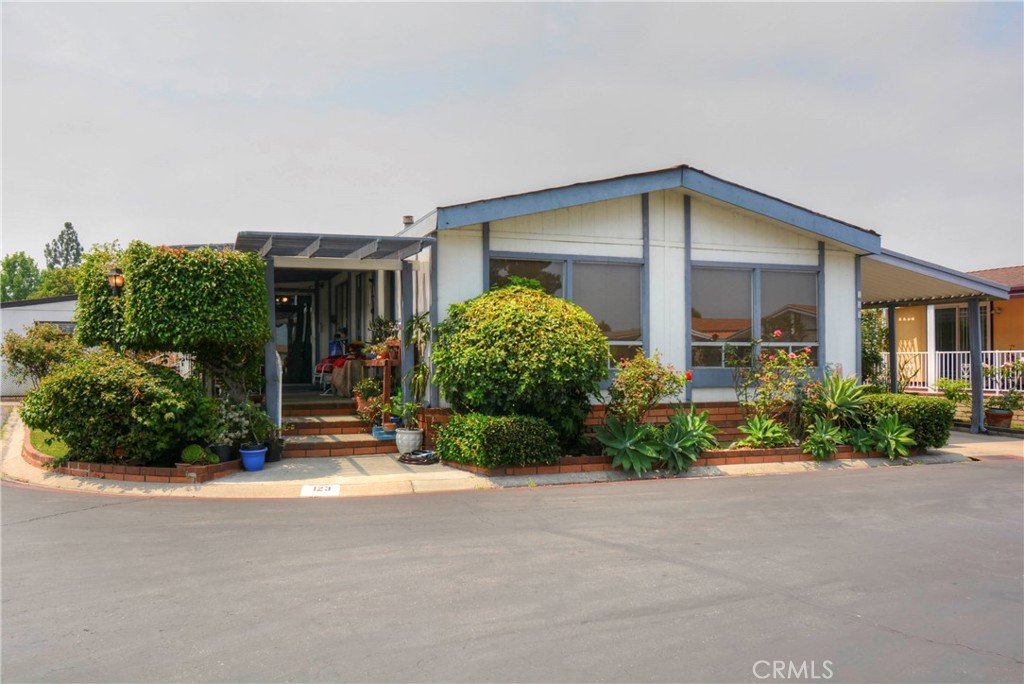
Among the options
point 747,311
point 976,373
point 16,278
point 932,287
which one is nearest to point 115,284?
point 747,311

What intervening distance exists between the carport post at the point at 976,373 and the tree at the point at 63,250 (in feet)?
247

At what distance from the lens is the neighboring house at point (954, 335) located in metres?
18.4

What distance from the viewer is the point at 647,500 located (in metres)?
8.45

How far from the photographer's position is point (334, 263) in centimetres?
1121

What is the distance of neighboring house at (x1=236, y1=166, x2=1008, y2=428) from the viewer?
37.0ft

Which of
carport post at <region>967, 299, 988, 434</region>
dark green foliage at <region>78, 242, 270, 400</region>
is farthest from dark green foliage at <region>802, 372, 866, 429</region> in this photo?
dark green foliage at <region>78, 242, 270, 400</region>

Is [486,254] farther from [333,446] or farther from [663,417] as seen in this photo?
[663,417]

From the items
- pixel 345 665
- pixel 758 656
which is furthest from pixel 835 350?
pixel 345 665

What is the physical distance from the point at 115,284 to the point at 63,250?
71.9 m

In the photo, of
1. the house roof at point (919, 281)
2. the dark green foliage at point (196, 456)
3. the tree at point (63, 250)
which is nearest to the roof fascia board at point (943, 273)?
the house roof at point (919, 281)

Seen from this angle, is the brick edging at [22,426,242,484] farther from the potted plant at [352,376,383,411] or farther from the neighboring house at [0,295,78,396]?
the neighboring house at [0,295,78,396]

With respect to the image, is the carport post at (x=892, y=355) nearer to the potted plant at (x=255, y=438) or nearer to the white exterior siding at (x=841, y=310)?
the white exterior siding at (x=841, y=310)

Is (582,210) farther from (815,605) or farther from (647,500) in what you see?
(815,605)

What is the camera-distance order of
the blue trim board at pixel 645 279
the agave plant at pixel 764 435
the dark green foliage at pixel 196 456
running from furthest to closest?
the blue trim board at pixel 645 279, the agave plant at pixel 764 435, the dark green foliage at pixel 196 456
